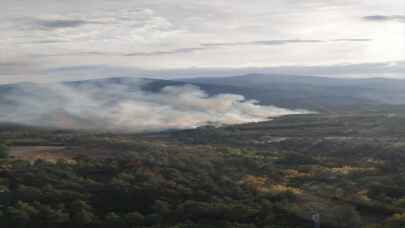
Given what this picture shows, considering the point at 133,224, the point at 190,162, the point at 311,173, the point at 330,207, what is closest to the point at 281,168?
the point at 311,173

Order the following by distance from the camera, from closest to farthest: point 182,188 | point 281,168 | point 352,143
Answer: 1. point 182,188
2. point 281,168
3. point 352,143

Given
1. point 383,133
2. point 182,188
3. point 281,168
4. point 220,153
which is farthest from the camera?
point 383,133

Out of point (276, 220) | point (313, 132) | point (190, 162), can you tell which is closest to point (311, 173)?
point (190, 162)

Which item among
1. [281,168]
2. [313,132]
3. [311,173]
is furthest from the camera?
[313,132]

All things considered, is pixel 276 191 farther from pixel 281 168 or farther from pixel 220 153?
pixel 220 153

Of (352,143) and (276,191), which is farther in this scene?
(352,143)

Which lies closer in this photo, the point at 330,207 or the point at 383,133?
the point at 330,207

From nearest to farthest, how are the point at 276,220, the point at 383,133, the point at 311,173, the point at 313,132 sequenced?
the point at 276,220 < the point at 311,173 < the point at 383,133 < the point at 313,132

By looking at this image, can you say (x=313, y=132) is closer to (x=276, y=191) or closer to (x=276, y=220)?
(x=276, y=191)

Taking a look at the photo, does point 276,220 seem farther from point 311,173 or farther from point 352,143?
point 352,143
